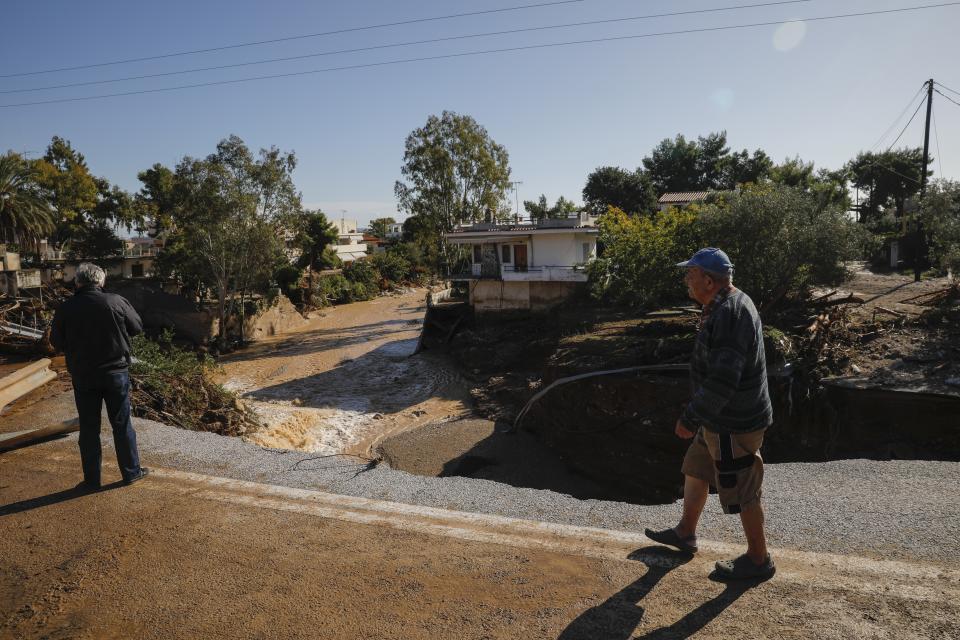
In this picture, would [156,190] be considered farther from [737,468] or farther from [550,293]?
[737,468]

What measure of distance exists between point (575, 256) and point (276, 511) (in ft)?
82.0

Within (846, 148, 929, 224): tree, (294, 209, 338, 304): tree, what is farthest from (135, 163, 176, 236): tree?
(846, 148, 929, 224): tree

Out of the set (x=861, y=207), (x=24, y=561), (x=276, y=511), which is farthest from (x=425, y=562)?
(x=861, y=207)

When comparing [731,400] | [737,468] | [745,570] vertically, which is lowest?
[745,570]

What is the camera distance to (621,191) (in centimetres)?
4891

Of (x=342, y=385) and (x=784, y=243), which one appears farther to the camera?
(x=342, y=385)

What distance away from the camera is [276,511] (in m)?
4.16

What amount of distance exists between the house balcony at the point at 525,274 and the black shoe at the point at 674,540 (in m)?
23.1

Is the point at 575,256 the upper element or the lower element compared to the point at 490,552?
upper

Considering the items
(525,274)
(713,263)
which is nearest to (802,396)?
(713,263)

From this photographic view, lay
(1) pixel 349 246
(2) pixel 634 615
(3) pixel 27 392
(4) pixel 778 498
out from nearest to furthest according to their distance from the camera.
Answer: (2) pixel 634 615, (4) pixel 778 498, (3) pixel 27 392, (1) pixel 349 246

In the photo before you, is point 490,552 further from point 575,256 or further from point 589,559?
point 575,256

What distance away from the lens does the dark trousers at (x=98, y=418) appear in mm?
4594

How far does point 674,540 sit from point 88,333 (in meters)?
4.50
